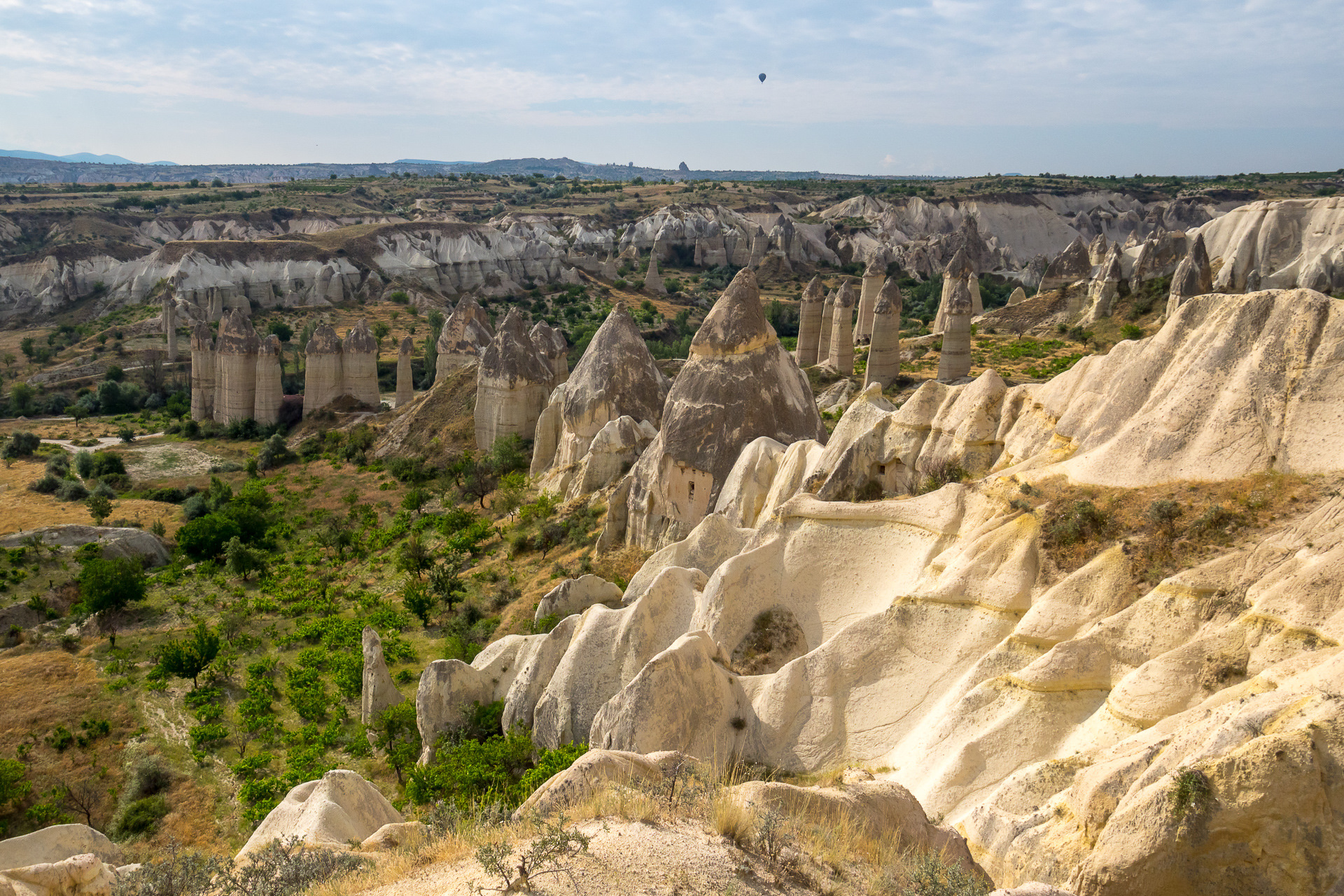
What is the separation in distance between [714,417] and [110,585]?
620 inches

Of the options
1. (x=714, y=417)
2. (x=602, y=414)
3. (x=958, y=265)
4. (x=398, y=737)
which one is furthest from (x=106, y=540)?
(x=958, y=265)

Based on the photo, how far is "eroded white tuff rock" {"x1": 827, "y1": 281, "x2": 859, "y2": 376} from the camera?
→ 38.9 metres

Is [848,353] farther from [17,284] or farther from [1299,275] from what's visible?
[17,284]

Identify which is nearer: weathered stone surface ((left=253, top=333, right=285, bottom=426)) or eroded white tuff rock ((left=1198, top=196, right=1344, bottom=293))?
weathered stone surface ((left=253, top=333, right=285, bottom=426))

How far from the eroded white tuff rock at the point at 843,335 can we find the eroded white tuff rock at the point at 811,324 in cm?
191

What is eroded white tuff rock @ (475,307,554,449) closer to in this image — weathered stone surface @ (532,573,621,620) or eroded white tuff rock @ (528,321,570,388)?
eroded white tuff rock @ (528,321,570,388)

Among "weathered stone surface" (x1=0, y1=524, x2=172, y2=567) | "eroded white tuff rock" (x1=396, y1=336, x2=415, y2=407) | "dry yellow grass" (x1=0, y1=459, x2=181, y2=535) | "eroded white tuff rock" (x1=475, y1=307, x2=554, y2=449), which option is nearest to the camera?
"weathered stone surface" (x1=0, y1=524, x2=172, y2=567)

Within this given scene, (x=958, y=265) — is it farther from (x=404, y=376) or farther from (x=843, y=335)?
(x=404, y=376)

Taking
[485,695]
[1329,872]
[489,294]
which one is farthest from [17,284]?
[1329,872]

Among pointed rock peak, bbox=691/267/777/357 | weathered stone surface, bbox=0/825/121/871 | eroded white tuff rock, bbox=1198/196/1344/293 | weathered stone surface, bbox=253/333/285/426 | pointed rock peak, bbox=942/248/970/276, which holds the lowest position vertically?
weathered stone surface, bbox=0/825/121/871

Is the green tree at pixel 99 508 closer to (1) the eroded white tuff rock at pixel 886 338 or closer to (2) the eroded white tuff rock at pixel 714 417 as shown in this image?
(2) the eroded white tuff rock at pixel 714 417

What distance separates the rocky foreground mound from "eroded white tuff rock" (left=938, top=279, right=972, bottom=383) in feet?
64.2

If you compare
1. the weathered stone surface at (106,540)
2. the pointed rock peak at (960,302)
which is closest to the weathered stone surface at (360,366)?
the weathered stone surface at (106,540)

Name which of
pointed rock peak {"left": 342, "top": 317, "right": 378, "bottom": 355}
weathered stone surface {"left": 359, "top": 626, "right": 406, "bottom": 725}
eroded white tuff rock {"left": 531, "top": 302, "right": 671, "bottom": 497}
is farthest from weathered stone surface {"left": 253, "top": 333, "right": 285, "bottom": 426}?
weathered stone surface {"left": 359, "top": 626, "right": 406, "bottom": 725}
